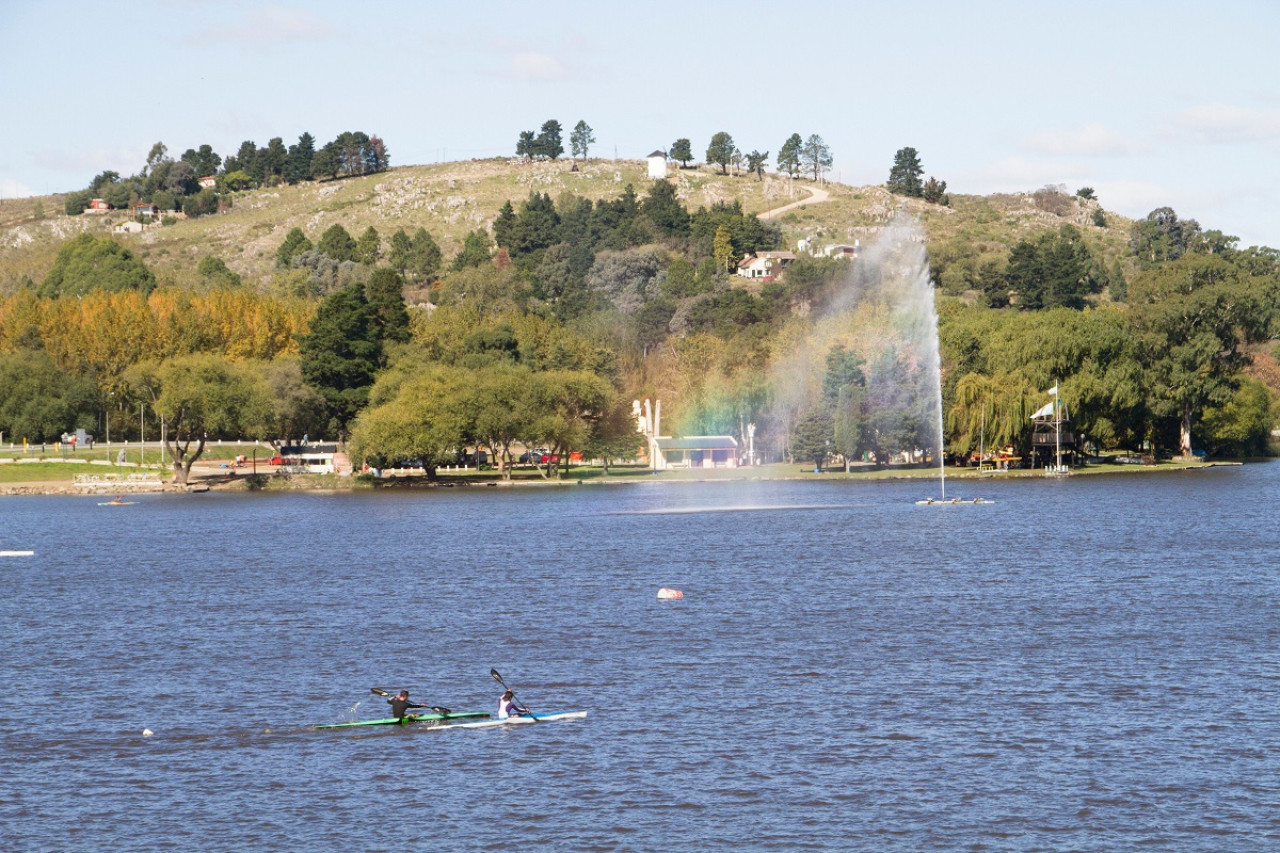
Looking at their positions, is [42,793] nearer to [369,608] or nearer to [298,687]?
[298,687]

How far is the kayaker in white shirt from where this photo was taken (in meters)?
44.1

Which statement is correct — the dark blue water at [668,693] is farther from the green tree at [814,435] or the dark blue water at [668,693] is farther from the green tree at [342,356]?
the green tree at [342,356]

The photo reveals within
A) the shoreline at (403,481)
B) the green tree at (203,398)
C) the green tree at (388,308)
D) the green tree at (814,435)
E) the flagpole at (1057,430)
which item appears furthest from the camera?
the green tree at (388,308)

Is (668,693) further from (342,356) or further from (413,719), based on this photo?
(342,356)

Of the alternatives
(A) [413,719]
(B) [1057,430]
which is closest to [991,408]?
(B) [1057,430]

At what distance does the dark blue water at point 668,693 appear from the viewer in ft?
115

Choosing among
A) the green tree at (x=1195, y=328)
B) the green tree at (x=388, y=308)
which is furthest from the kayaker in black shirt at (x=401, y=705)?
the green tree at (x=388, y=308)

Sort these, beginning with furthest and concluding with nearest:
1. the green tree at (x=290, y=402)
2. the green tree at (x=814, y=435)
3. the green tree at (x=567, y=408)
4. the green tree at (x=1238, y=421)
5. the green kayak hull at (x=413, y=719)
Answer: the green tree at (x=1238, y=421) < the green tree at (x=290, y=402) < the green tree at (x=567, y=408) < the green tree at (x=814, y=435) < the green kayak hull at (x=413, y=719)

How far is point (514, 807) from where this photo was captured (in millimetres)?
36312

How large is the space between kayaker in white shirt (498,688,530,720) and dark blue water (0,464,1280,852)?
760 millimetres

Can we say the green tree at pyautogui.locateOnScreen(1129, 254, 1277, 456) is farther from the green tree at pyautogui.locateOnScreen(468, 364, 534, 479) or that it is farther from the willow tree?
the green tree at pyautogui.locateOnScreen(468, 364, 534, 479)

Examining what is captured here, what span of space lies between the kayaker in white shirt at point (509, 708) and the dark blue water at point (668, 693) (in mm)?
760

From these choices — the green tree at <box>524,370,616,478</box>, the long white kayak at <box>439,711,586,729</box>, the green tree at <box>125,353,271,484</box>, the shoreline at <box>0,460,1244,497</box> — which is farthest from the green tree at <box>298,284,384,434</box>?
the long white kayak at <box>439,711,586,729</box>

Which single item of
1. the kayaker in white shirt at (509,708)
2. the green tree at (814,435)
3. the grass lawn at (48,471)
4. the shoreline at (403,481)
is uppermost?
the green tree at (814,435)
